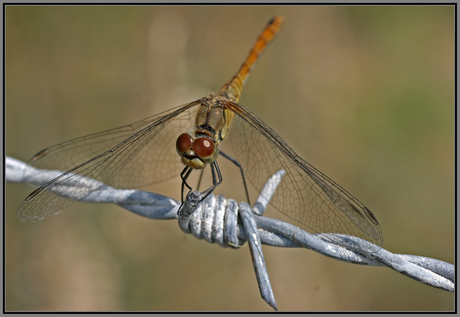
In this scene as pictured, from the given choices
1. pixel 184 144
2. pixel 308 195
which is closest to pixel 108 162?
pixel 184 144

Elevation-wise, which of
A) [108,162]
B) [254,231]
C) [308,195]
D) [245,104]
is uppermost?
[245,104]

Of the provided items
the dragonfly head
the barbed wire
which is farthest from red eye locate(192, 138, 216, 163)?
the barbed wire

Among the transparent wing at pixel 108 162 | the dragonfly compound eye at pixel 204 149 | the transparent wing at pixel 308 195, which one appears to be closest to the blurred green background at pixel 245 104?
the transparent wing at pixel 108 162

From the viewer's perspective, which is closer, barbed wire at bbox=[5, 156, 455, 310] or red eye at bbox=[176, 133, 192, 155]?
barbed wire at bbox=[5, 156, 455, 310]

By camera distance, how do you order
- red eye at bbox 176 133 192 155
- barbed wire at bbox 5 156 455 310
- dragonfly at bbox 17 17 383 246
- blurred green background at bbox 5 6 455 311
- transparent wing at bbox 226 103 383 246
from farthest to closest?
blurred green background at bbox 5 6 455 311
red eye at bbox 176 133 192 155
dragonfly at bbox 17 17 383 246
transparent wing at bbox 226 103 383 246
barbed wire at bbox 5 156 455 310

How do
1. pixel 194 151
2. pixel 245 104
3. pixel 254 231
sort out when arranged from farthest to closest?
pixel 245 104 → pixel 194 151 → pixel 254 231

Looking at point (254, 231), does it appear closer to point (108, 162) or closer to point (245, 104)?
point (108, 162)

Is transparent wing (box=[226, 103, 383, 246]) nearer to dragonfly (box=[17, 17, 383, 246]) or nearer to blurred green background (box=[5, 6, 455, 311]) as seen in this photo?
dragonfly (box=[17, 17, 383, 246])
